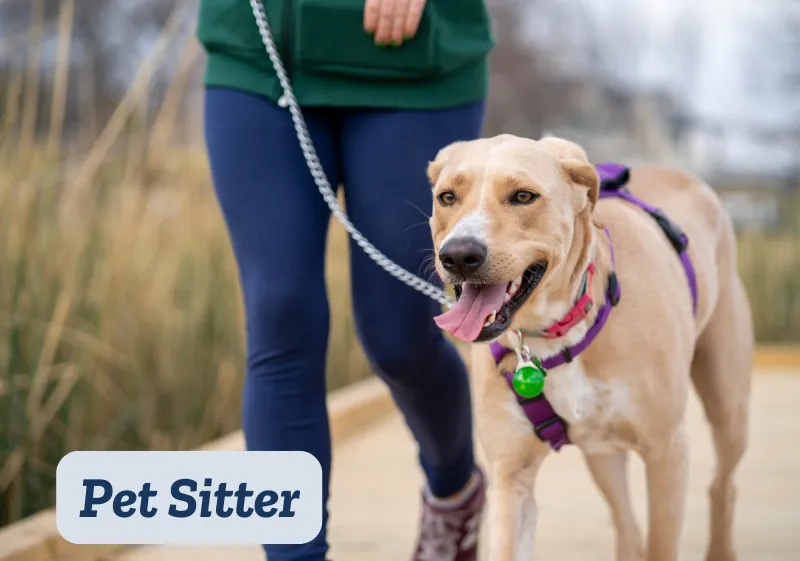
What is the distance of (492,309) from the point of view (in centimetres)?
239

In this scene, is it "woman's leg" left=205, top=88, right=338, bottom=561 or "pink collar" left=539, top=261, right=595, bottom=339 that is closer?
"pink collar" left=539, top=261, right=595, bottom=339

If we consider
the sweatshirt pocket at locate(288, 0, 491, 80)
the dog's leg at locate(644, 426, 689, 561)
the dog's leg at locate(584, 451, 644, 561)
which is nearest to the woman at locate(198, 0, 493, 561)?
the sweatshirt pocket at locate(288, 0, 491, 80)

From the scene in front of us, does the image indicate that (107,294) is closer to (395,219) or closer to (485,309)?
(395,219)

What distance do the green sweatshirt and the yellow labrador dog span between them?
0.29 metres

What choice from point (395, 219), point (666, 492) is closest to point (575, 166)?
point (395, 219)

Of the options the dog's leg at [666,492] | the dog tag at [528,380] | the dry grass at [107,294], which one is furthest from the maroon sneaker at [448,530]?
the dry grass at [107,294]

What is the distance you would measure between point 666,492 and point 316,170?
46.0 inches

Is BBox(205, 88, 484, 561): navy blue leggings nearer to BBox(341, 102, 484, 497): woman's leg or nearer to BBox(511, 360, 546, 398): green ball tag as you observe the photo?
→ BBox(341, 102, 484, 497): woman's leg

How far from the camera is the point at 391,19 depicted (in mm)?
2814

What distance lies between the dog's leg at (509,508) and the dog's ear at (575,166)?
Answer: 699mm

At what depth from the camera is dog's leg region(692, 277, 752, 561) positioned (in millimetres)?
3332

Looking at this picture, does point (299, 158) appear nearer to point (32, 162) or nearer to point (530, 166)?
point (530, 166)

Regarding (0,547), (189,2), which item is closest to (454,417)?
(0,547)

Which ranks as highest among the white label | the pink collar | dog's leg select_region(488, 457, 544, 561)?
the pink collar
